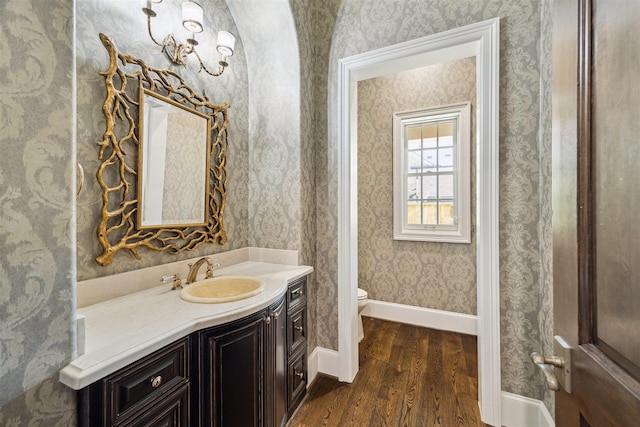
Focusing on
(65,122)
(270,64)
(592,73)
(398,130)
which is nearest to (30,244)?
(65,122)

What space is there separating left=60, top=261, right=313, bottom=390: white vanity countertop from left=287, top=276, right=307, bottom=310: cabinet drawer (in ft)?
0.48

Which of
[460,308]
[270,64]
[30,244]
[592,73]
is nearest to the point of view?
[592,73]

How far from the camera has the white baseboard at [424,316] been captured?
8.71 ft

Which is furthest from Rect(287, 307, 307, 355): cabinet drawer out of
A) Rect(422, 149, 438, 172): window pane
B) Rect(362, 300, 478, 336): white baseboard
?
Rect(422, 149, 438, 172): window pane

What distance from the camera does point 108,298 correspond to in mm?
1225

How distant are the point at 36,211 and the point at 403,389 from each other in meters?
2.20

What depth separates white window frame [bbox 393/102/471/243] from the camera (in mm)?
2691

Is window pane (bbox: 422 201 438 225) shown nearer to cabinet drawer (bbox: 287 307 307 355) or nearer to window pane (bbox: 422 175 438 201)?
window pane (bbox: 422 175 438 201)

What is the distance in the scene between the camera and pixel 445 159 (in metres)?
2.87

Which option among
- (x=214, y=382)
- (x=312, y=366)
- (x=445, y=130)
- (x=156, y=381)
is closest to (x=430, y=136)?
(x=445, y=130)

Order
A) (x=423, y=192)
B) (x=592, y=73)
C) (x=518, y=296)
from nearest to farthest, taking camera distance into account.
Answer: (x=592, y=73)
(x=518, y=296)
(x=423, y=192)

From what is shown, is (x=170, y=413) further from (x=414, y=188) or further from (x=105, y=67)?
(x=414, y=188)

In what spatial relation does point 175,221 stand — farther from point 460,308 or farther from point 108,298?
point 460,308

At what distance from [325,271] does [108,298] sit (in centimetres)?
134
